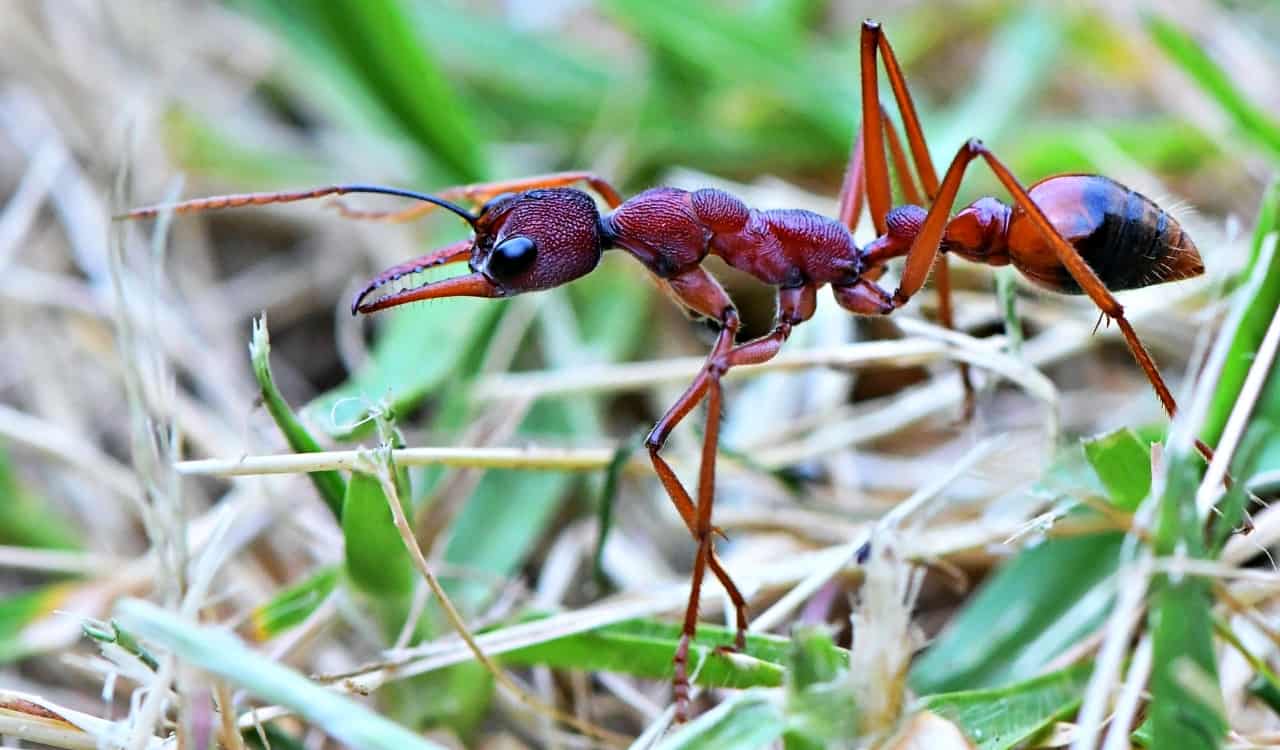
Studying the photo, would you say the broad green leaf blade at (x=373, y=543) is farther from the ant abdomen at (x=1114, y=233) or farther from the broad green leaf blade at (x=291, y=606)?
the ant abdomen at (x=1114, y=233)

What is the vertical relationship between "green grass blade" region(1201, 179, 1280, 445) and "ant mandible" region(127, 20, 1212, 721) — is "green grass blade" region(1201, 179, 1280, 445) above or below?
below

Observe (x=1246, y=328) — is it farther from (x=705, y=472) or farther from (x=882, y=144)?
(x=705, y=472)

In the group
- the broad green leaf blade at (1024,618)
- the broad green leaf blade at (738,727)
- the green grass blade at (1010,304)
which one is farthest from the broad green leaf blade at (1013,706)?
the green grass blade at (1010,304)

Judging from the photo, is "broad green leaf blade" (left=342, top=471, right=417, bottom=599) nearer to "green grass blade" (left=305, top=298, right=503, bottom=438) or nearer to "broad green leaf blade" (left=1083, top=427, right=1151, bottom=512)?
"green grass blade" (left=305, top=298, right=503, bottom=438)

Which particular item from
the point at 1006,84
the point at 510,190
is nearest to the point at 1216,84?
the point at 1006,84

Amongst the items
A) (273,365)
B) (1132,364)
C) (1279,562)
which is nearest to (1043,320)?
(1132,364)

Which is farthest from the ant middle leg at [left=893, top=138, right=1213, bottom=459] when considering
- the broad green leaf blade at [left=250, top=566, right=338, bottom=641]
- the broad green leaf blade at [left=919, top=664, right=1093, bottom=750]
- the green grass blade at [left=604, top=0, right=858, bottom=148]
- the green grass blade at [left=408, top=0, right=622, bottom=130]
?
the green grass blade at [left=408, top=0, right=622, bottom=130]

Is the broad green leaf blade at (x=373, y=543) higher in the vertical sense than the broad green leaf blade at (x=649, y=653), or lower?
higher
